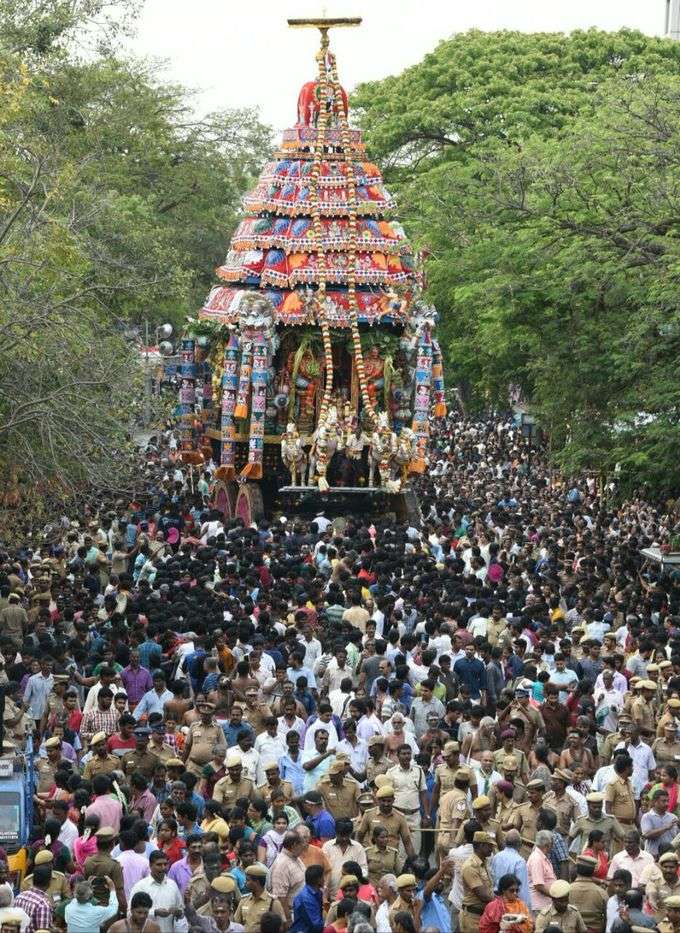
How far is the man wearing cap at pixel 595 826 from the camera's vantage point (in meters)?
13.6

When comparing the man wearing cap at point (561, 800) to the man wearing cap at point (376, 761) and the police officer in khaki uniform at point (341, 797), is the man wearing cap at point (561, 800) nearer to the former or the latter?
the police officer in khaki uniform at point (341, 797)

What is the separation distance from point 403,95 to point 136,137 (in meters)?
8.27

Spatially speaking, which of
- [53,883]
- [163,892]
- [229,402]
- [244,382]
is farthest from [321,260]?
[163,892]

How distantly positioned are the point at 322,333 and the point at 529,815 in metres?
18.3

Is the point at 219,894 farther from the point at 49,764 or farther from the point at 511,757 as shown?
the point at 511,757

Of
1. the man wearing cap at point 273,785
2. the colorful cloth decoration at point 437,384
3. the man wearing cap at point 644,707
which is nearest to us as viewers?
the man wearing cap at point 273,785

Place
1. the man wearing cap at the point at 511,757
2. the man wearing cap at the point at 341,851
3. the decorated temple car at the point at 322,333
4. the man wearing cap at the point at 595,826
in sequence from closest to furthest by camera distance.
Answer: the man wearing cap at the point at 341,851 → the man wearing cap at the point at 595,826 → the man wearing cap at the point at 511,757 → the decorated temple car at the point at 322,333

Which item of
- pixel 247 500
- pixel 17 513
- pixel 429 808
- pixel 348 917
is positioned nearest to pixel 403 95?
pixel 247 500

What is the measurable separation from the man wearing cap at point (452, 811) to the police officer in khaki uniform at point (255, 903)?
2.21 m

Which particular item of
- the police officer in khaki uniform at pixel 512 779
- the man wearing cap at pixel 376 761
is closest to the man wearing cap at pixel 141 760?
the man wearing cap at pixel 376 761

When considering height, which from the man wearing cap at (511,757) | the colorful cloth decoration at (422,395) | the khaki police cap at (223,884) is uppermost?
the colorful cloth decoration at (422,395)

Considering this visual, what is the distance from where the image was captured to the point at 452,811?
1405 cm

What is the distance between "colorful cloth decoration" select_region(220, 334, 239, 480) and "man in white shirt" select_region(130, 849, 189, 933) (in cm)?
1968

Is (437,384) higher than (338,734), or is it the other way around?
(437,384)
